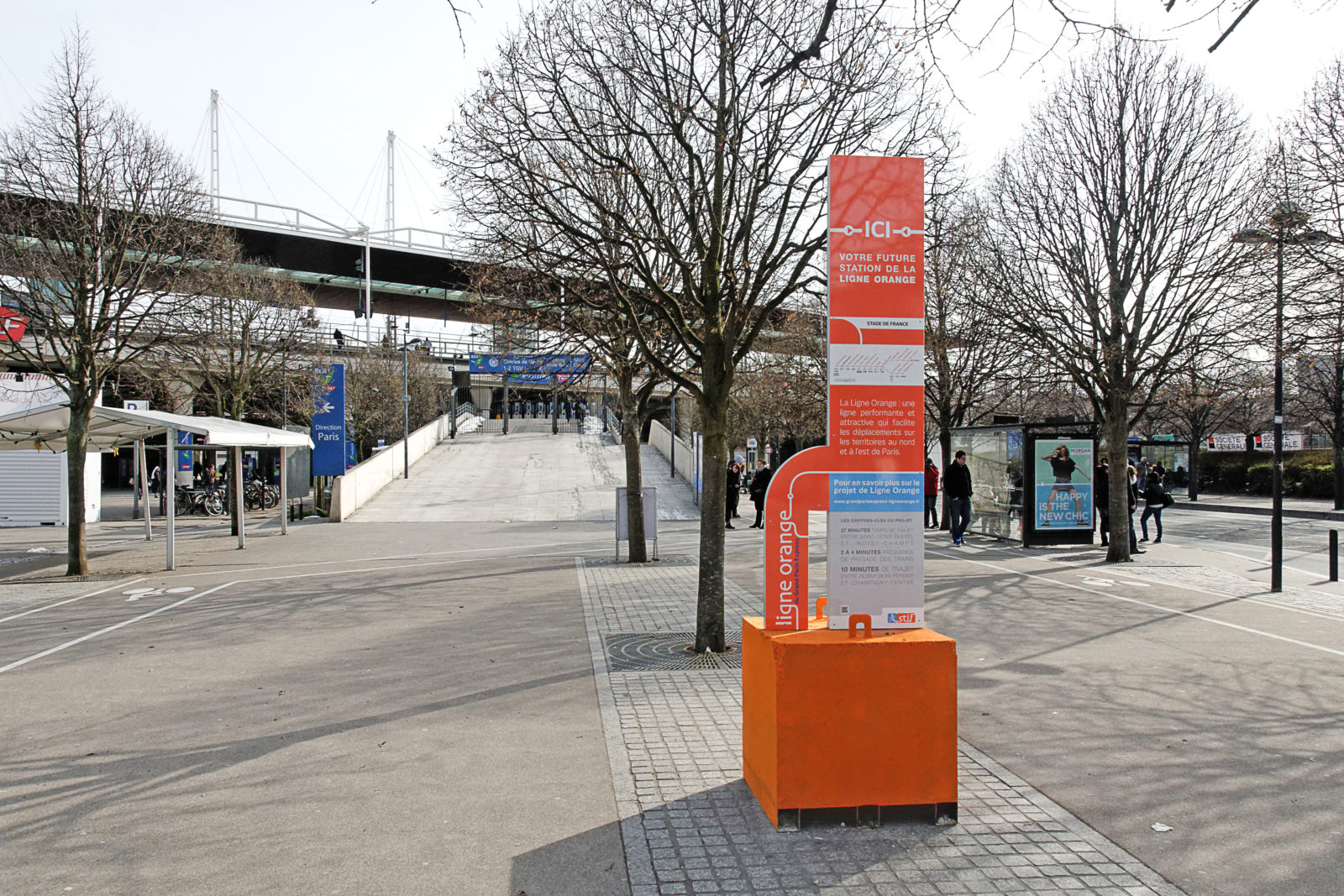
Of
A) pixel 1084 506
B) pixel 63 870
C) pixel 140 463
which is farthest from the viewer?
pixel 140 463

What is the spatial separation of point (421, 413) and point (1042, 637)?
5024cm

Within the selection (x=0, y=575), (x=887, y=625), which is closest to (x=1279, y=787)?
(x=887, y=625)

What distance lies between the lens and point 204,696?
7094 mm

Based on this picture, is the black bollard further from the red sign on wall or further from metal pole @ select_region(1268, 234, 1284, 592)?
the red sign on wall

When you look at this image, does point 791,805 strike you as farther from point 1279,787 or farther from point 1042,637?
point 1042,637

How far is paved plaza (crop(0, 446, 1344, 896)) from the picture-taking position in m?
4.01

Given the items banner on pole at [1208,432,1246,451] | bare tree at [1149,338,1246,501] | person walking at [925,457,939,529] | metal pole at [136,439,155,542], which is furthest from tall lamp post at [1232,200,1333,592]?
banner on pole at [1208,432,1246,451]

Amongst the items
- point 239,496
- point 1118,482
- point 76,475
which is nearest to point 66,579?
point 76,475

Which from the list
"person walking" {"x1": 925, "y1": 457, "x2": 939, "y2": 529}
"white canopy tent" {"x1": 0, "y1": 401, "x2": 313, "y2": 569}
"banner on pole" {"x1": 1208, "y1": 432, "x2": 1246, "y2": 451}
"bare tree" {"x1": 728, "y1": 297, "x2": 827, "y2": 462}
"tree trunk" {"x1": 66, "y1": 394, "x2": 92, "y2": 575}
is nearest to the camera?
"tree trunk" {"x1": 66, "y1": 394, "x2": 92, "y2": 575}

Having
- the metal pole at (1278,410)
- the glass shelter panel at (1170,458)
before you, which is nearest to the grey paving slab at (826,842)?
the metal pole at (1278,410)

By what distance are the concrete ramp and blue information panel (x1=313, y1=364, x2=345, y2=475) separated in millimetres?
1721

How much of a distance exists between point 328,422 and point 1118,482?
21391 mm

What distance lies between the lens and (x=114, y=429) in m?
19.1

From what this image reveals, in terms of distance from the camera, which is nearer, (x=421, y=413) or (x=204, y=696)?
(x=204, y=696)
